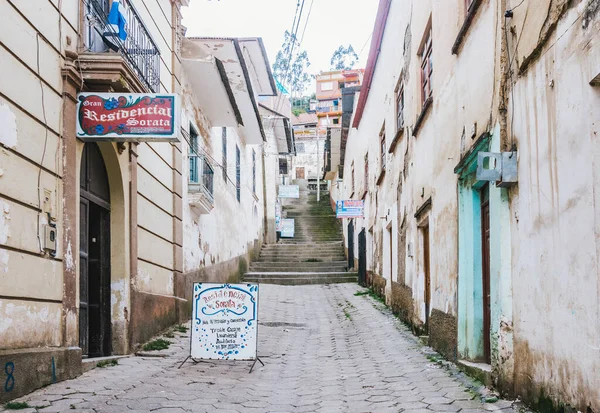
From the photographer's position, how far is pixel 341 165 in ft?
98.7

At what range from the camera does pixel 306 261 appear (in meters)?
23.0

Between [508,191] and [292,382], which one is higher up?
[508,191]

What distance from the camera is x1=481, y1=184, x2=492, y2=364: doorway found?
6406 mm

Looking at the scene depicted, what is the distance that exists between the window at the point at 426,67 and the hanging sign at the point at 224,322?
160 inches

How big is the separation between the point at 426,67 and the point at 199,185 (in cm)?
468

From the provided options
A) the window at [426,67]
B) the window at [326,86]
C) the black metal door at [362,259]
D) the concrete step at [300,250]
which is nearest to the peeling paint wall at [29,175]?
the window at [426,67]

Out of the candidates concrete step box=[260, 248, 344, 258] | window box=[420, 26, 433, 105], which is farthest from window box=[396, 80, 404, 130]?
concrete step box=[260, 248, 344, 258]

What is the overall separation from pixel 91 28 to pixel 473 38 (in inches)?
167

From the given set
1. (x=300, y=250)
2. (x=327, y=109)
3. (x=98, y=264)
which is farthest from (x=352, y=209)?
(x=327, y=109)

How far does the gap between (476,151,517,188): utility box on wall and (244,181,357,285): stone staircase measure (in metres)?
15.0

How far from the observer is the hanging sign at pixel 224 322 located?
24.0 ft

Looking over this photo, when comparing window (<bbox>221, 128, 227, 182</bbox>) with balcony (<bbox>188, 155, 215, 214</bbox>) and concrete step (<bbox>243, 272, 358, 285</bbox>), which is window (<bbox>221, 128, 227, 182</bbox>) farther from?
concrete step (<bbox>243, 272, 358, 285</bbox>)

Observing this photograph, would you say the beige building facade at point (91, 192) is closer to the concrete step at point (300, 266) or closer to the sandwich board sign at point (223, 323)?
the sandwich board sign at point (223, 323)

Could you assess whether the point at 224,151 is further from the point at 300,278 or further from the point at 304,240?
the point at 304,240
